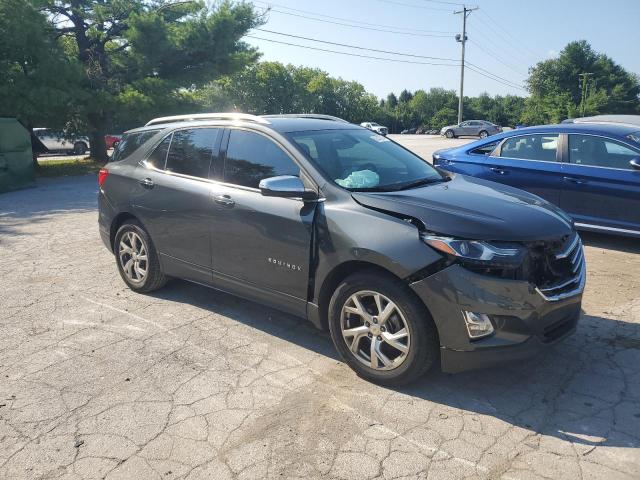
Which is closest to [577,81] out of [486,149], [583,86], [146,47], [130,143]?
[583,86]

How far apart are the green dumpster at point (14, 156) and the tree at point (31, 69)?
1427 mm

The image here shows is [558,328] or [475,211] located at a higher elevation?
[475,211]

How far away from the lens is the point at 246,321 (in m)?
4.63

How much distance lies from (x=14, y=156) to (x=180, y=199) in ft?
37.0

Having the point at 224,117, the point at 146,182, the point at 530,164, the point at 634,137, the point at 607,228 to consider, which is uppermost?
the point at 224,117

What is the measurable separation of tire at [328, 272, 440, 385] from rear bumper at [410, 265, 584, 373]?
87mm

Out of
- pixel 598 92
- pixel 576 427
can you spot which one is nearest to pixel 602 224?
pixel 576 427

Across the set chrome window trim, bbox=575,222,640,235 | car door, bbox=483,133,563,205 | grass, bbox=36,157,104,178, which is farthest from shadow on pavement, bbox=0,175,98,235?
chrome window trim, bbox=575,222,640,235

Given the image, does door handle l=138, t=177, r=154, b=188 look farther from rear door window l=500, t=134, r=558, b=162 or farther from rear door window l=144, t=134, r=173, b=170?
rear door window l=500, t=134, r=558, b=162

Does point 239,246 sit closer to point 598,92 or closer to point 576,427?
point 576,427

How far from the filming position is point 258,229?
4.03m

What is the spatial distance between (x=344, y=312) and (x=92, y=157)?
20.4 m

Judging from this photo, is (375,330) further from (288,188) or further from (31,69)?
(31,69)

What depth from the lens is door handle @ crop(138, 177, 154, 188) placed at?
197 inches
